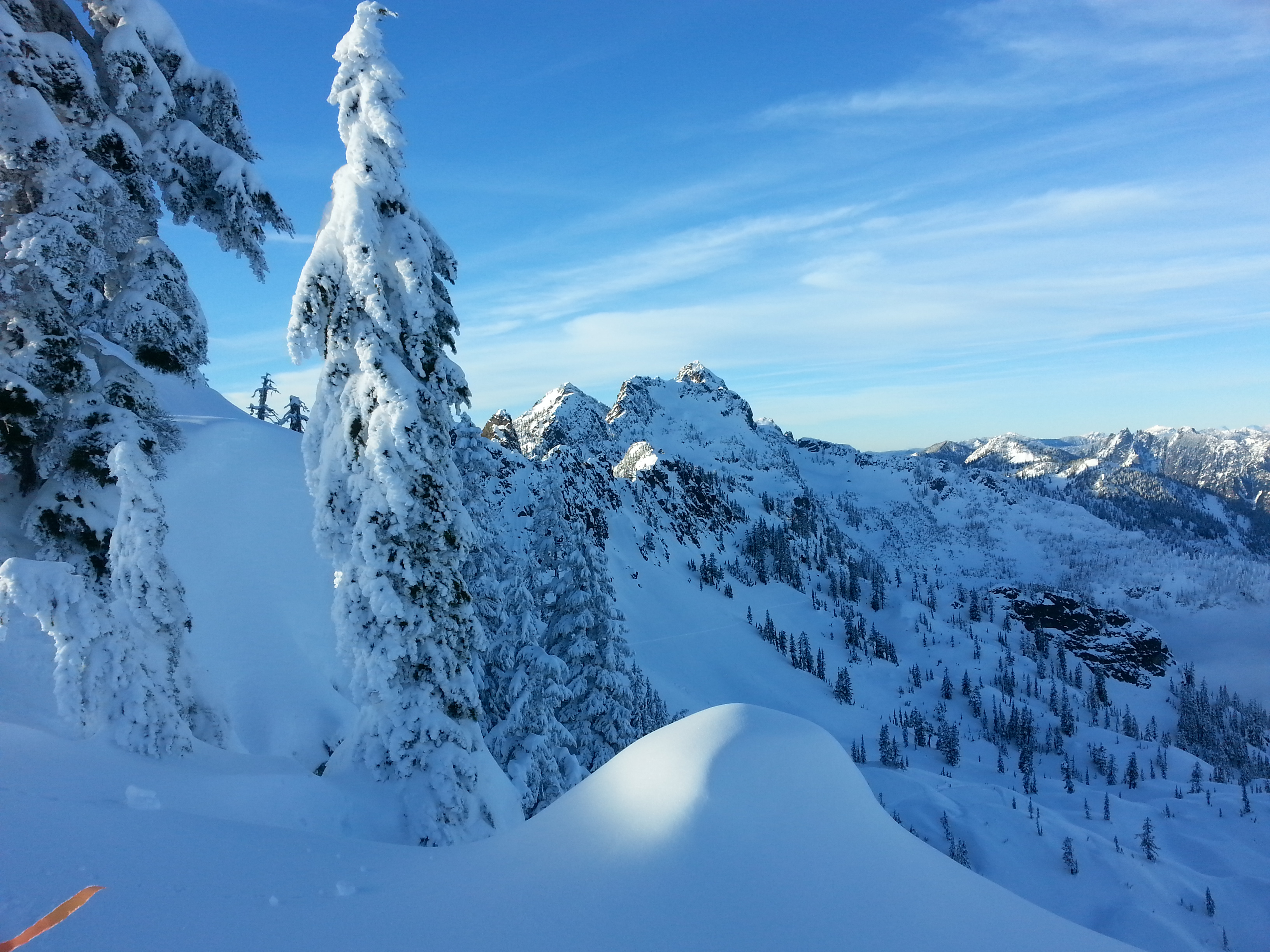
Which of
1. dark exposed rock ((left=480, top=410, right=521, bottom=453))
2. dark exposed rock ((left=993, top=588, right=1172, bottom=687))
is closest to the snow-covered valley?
dark exposed rock ((left=480, top=410, right=521, bottom=453))

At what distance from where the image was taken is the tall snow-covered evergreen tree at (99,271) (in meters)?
8.17

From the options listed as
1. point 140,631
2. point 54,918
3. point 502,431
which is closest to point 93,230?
point 140,631

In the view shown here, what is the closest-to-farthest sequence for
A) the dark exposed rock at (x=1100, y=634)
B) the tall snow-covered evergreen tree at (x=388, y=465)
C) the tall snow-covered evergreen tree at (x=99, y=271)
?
1. the tall snow-covered evergreen tree at (x=99, y=271)
2. the tall snow-covered evergreen tree at (x=388, y=465)
3. the dark exposed rock at (x=1100, y=634)

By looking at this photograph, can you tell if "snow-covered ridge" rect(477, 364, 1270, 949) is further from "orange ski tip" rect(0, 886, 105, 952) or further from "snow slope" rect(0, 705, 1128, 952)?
"orange ski tip" rect(0, 886, 105, 952)

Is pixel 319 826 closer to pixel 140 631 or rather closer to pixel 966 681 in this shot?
pixel 140 631

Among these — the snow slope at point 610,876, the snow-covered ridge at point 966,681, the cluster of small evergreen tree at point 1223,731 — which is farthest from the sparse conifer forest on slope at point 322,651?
the cluster of small evergreen tree at point 1223,731

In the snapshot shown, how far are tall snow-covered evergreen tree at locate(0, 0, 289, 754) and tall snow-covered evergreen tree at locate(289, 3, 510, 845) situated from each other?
6.70ft

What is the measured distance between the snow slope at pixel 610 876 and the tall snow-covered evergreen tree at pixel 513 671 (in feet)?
36.8

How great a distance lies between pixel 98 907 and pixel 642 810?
3.39 meters

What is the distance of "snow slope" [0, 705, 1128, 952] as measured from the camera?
3.86m

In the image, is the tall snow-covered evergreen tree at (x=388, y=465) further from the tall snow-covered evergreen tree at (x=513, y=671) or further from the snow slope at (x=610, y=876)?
the tall snow-covered evergreen tree at (x=513, y=671)

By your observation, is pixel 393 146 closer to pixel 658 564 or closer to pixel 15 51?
pixel 15 51

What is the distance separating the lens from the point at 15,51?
8.03 metres

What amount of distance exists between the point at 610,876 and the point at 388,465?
6.93 metres
